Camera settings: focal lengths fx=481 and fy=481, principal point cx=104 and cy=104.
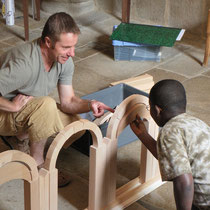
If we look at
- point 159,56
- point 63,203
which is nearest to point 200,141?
point 63,203

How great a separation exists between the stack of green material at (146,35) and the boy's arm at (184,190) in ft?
7.92

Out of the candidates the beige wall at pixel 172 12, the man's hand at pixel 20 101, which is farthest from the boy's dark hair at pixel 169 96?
the beige wall at pixel 172 12

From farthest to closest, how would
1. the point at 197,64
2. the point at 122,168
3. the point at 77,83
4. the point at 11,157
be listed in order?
the point at 197,64, the point at 77,83, the point at 122,168, the point at 11,157

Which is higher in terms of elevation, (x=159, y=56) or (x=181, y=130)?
(x=181, y=130)

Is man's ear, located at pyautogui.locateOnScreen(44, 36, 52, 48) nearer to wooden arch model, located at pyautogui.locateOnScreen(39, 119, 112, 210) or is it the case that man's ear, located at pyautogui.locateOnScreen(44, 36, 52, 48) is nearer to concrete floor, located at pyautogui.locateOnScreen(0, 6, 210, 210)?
wooden arch model, located at pyautogui.locateOnScreen(39, 119, 112, 210)

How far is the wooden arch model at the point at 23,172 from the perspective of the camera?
1.77 m

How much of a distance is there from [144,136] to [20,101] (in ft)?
2.30

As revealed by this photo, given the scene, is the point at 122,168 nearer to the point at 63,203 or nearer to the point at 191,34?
the point at 63,203

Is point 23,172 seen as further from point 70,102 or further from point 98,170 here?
point 70,102

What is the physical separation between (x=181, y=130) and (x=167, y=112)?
11cm

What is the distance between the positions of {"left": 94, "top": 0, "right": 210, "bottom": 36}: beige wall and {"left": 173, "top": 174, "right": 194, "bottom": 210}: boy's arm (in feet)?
10.8

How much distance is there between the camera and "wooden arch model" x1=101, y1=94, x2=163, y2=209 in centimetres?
231

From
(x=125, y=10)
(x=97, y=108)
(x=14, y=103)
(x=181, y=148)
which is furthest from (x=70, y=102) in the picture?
(x=125, y=10)

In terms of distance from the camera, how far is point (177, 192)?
191 cm
